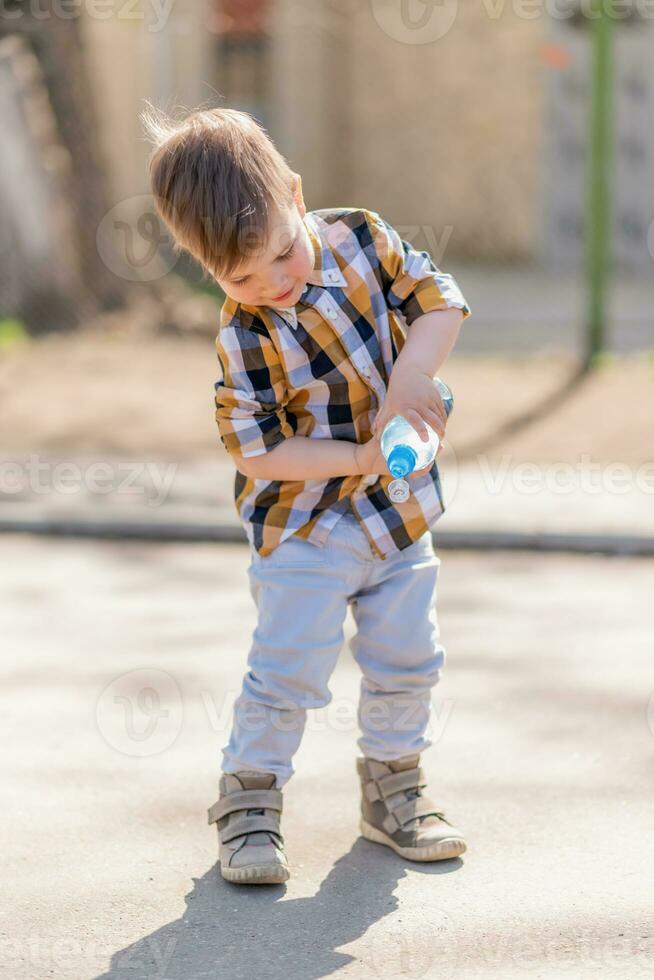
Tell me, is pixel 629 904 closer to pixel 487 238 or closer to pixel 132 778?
pixel 132 778

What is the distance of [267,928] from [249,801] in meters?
0.32

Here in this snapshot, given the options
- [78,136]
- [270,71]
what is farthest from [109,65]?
[78,136]

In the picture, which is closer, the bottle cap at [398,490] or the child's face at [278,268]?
the child's face at [278,268]

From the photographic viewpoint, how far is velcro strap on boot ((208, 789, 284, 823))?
115 inches

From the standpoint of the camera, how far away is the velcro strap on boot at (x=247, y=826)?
2.90 metres

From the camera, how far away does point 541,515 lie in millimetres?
5852

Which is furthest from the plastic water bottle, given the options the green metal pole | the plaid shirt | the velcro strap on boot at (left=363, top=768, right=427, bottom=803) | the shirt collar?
the green metal pole

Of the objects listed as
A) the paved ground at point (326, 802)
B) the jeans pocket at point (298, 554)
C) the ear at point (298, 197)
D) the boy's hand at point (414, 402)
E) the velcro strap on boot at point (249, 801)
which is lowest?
the paved ground at point (326, 802)

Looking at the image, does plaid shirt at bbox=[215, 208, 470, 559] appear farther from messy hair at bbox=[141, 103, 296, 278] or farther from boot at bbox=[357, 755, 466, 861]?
boot at bbox=[357, 755, 466, 861]

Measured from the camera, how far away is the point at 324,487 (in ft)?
9.40

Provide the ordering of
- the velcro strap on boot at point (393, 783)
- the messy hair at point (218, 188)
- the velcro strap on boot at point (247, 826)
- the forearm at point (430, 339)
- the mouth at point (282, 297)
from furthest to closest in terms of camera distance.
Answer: the velcro strap on boot at point (393, 783), the velcro strap on boot at point (247, 826), the forearm at point (430, 339), the mouth at point (282, 297), the messy hair at point (218, 188)

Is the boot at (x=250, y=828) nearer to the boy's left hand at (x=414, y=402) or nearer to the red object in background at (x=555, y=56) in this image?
the boy's left hand at (x=414, y=402)

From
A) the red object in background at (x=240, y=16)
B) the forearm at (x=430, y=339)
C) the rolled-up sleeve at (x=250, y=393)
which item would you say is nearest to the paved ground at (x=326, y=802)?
the rolled-up sleeve at (x=250, y=393)

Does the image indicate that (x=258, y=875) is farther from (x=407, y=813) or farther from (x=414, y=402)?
(x=414, y=402)
